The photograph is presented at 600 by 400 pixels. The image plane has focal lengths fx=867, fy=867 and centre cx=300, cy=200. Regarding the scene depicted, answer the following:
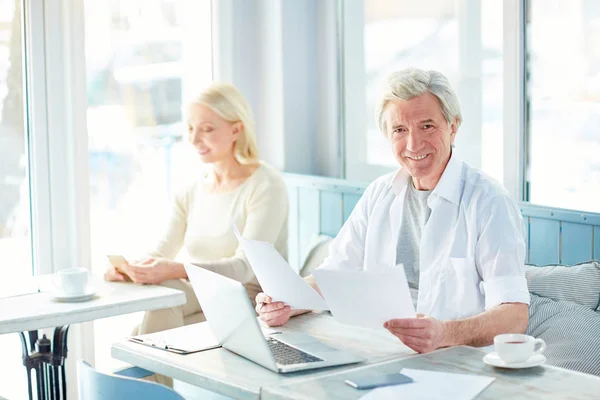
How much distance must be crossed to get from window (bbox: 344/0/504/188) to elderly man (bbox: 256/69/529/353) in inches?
32.9

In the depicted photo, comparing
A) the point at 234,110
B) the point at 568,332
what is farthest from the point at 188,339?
the point at 234,110

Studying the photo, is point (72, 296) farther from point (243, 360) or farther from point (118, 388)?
point (118, 388)

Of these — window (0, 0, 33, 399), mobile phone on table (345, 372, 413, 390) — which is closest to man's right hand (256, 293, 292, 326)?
mobile phone on table (345, 372, 413, 390)

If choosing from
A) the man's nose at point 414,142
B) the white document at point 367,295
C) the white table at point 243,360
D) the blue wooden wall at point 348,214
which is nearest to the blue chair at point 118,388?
the white table at point 243,360

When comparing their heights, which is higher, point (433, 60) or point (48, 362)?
point (433, 60)

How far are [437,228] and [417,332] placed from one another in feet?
1.53

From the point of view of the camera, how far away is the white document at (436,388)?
1.52 meters

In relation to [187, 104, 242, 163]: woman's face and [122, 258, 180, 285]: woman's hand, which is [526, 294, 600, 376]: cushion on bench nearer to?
[122, 258, 180, 285]: woman's hand

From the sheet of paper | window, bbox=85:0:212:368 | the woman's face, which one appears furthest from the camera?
window, bbox=85:0:212:368

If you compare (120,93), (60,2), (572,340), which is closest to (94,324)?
(120,93)

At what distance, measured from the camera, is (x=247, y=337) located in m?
1.77

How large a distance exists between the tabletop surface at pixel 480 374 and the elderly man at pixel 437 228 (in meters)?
0.23

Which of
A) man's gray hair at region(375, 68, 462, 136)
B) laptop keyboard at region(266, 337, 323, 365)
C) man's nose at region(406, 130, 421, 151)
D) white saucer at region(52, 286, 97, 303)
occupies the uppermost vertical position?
man's gray hair at region(375, 68, 462, 136)

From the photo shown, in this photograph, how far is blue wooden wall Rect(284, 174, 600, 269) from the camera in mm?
2588
